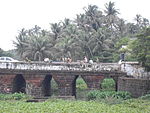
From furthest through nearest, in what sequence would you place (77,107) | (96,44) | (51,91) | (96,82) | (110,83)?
1. (96,44)
2. (110,83)
3. (51,91)
4. (96,82)
5. (77,107)

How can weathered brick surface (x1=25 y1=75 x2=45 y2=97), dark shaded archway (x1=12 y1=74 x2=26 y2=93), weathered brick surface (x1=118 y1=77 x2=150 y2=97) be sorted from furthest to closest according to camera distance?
1. dark shaded archway (x1=12 y1=74 x2=26 y2=93)
2. weathered brick surface (x1=25 y1=75 x2=45 y2=97)
3. weathered brick surface (x1=118 y1=77 x2=150 y2=97)

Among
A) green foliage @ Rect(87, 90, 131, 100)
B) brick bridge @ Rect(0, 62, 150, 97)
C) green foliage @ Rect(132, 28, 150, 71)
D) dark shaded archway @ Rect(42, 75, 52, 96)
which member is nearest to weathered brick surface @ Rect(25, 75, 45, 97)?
brick bridge @ Rect(0, 62, 150, 97)

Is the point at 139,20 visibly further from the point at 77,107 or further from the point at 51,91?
the point at 77,107

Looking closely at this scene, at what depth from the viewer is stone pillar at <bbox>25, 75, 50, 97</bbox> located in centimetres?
2430

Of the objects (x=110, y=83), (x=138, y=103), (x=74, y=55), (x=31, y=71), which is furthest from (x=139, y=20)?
(x=138, y=103)

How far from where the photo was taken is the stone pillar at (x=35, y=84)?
79.7ft

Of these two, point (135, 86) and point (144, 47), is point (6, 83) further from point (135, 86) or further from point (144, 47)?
point (144, 47)

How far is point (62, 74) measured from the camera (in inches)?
952

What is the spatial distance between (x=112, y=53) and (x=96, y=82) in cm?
1427

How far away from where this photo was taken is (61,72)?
24172mm

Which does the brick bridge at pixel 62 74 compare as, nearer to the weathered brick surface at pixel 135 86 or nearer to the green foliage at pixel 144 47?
the weathered brick surface at pixel 135 86

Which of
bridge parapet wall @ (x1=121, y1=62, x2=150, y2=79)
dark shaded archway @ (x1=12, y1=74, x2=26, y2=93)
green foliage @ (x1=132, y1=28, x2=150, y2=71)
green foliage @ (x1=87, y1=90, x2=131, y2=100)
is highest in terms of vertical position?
green foliage @ (x1=132, y1=28, x2=150, y2=71)

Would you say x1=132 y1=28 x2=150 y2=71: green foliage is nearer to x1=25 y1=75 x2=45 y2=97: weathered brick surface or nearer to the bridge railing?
the bridge railing

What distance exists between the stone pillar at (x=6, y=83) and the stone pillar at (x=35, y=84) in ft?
4.86
